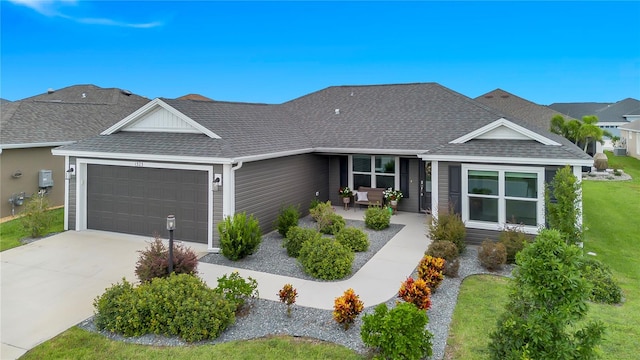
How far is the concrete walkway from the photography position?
6.69 metres

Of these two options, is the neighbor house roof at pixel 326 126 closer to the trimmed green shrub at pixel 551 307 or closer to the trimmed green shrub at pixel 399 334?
the trimmed green shrub at pixel 399 334

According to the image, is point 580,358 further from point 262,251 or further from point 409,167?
point 409,167

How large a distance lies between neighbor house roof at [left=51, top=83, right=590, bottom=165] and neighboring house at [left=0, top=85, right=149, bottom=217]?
11.7 feet

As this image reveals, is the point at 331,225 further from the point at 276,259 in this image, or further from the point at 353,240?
the point at 276,259

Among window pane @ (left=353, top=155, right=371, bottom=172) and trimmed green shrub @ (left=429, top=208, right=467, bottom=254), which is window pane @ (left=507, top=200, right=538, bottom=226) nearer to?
trimmed green shrub @ (left=429, top=208, right=467, bottom=254)

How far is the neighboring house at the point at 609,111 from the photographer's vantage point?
184 feet

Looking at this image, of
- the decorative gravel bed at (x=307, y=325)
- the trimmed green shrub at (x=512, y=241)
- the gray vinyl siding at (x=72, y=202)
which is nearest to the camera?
the decorative gravel bed at (x=307, y=325)

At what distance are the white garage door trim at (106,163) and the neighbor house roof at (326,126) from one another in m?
0.36

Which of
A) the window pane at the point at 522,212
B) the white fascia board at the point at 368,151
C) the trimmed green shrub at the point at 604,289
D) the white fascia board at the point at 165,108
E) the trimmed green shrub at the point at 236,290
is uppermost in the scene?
the white fascia board at the point at 165,108

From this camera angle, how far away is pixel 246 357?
5.49 m

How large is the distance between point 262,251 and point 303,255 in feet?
6.48

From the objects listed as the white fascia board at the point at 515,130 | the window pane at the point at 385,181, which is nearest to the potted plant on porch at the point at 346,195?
the window pane at the point at 385,181

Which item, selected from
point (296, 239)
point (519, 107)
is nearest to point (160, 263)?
point (296, 239)

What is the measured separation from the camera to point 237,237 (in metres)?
9.80
